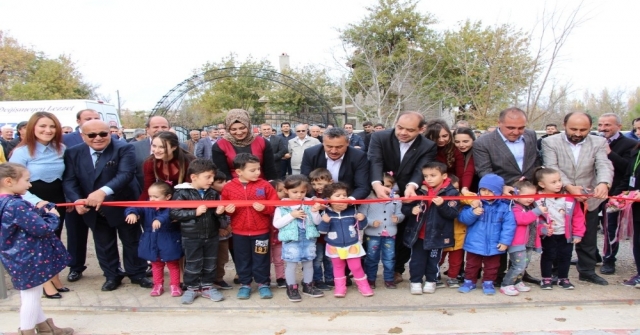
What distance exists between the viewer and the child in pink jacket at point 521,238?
4336 mm

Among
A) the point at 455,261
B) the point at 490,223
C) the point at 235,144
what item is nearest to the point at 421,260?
the point at 455,261

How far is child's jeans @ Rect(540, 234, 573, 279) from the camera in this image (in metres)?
4.63

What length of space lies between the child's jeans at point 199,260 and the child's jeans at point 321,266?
1.04 meters

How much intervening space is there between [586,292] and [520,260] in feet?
2.71

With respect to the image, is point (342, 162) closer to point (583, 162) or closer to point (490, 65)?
point (583, 162)

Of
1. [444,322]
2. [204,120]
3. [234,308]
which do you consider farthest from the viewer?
[204,120]

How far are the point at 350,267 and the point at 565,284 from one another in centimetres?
231

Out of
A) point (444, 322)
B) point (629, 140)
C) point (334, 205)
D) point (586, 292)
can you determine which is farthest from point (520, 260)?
point (629, 140)

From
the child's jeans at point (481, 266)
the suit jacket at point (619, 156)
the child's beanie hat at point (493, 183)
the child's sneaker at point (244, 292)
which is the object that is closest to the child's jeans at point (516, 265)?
the child's jeans at point (481, 266)

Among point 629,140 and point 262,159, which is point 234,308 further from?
point 629,140

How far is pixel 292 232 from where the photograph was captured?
14.0 feet

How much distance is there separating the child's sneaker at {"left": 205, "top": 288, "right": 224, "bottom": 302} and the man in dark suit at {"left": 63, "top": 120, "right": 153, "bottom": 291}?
0.72 metres

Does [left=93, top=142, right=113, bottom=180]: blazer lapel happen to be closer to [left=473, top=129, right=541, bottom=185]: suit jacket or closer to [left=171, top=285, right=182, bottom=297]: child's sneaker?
[left=171, top=285, right=182, bottom=297]: child's sneaker

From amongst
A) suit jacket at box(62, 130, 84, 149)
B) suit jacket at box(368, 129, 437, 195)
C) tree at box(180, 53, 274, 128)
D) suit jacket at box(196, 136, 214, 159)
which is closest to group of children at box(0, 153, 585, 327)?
suit jacket at box(368, 129, 437, 195)
